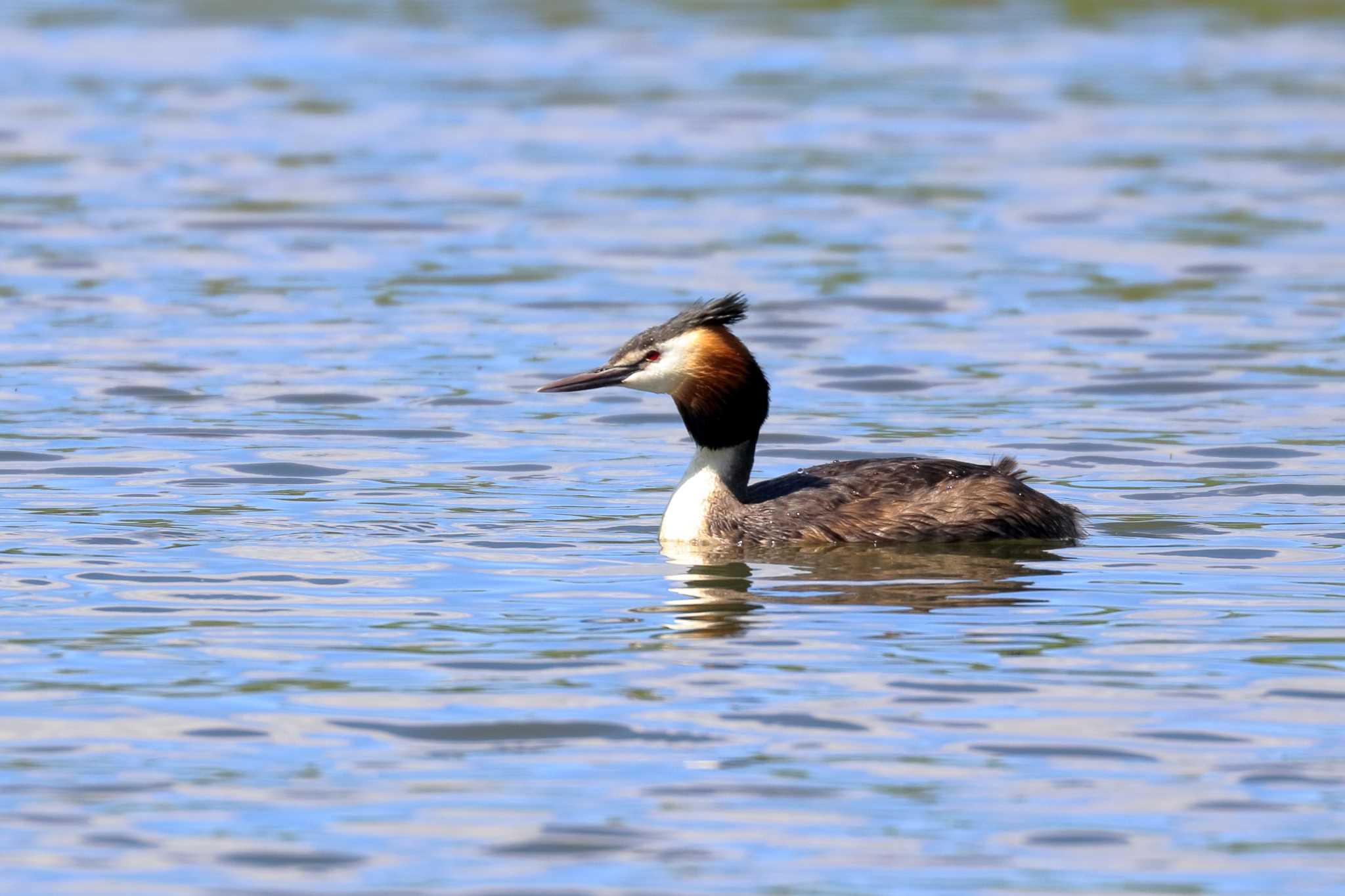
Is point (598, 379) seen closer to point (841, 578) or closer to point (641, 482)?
point (841, 578)

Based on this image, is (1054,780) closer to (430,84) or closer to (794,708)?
(794,708)

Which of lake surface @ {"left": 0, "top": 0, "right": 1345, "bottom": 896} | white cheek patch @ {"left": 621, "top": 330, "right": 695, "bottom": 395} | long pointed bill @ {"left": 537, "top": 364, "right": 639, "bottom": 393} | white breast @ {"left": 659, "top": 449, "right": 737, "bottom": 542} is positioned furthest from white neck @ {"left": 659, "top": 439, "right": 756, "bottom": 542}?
long pointed bill @ {"left": 537, "top": 364, "right": 639, "bottom": 393}

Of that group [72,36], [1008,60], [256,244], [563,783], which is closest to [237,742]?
[563,783]

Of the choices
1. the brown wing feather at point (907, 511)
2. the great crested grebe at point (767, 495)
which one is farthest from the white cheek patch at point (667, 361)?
the brown wing feather at point (907, 511)

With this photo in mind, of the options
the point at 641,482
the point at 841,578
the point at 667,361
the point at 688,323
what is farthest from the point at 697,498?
the point at 641,482

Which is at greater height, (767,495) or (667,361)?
(667,361)

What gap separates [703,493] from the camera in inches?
451

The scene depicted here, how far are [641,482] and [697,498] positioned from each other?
164 cm

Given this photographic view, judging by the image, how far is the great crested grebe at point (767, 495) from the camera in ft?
37.1

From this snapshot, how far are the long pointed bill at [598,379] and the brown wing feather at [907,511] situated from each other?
0.76 metres

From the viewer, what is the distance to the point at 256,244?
2084 centimetres

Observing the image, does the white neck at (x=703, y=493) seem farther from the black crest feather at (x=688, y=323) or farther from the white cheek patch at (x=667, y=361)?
the black crest feather at (x=688, y=323)

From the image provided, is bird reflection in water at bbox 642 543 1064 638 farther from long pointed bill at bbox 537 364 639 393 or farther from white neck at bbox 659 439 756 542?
long pointed bill at bbox 537 364 639 393

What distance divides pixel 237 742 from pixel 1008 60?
25.7m
